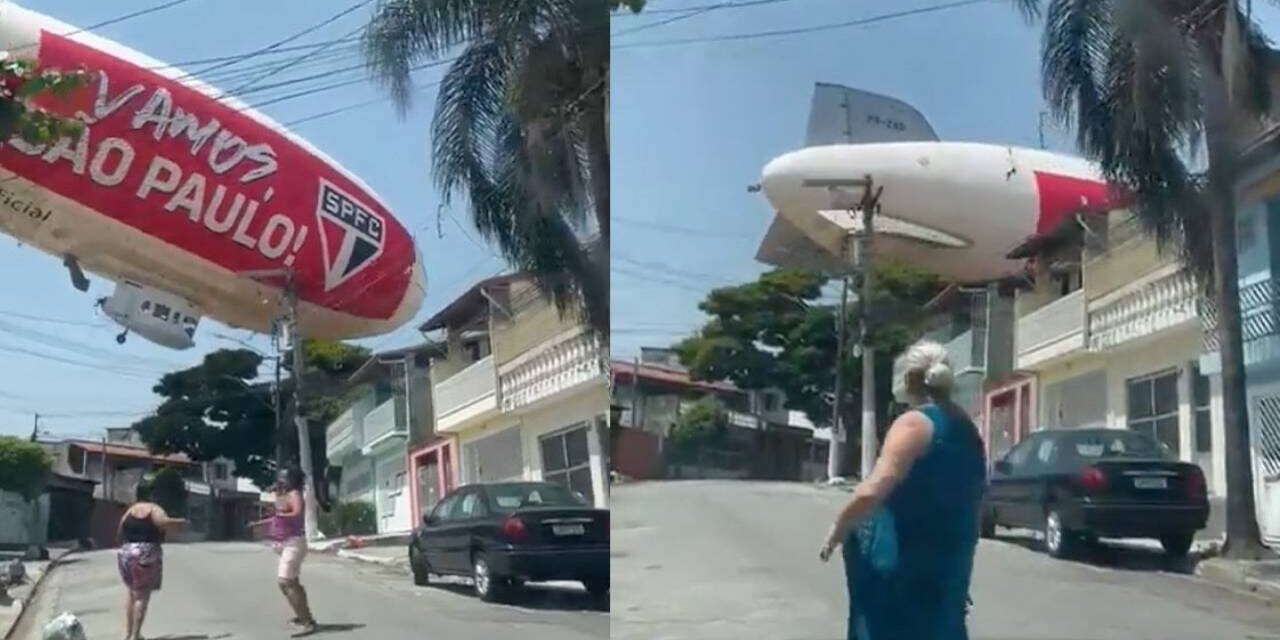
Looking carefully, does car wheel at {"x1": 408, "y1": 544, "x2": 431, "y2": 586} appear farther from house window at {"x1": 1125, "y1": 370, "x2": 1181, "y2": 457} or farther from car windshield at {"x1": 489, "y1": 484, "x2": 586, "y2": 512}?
house window at {"x1": 1125, "y1": 370, "x2": 1181, "y2": 457}

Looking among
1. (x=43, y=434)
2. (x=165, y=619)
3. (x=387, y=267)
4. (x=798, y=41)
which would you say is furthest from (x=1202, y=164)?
(x=43, y=434)

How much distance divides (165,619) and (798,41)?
2.81 meters

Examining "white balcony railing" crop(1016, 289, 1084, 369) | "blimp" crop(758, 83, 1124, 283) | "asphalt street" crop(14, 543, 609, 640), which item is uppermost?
"blimp" crop(758, 83, 1124, 283)

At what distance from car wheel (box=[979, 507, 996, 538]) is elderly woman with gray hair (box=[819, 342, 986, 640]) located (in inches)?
2.4

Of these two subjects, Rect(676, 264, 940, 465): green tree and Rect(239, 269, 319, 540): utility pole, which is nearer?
Rect(676, 264, 940, 465): green tree

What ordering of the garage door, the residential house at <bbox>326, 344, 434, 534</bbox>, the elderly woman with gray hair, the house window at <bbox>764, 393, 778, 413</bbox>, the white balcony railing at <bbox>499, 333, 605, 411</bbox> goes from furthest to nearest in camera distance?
the residential house at <bbox>326, 344, 434, 534</bbox>
the garage door
the white balcony railing at <bbox>499, 333, 605, 411</bbox>
the house window at <bbox>764, 393, 778, 413</bbox>
the elderly woman with gray hair

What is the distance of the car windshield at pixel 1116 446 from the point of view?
3453 mm

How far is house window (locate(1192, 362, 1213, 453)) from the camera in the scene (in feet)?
11.2

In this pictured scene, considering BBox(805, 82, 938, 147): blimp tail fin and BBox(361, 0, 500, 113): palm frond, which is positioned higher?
BBox(361, 0, 500, 113): palm frond

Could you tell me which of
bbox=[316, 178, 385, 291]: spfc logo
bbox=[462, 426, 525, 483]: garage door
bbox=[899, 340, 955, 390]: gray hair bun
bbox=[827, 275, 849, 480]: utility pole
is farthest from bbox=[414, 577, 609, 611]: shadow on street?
bbox=[899, 340, 955, 390]: gray hair bun

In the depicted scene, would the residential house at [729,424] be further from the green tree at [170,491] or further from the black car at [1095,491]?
the green tree at [170,491]

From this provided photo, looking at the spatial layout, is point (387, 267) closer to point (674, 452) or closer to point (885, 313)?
point (674, 452)

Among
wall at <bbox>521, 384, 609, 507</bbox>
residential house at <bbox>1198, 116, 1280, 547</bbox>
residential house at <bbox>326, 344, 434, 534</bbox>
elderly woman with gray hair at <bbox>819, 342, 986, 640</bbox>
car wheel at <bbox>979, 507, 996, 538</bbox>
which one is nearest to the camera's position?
residential house at <bbox>1198, 116, 1280, 547</bbox>

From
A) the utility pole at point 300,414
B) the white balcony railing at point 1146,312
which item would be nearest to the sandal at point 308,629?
the utility pole at point 300,414
